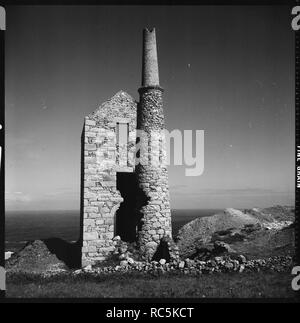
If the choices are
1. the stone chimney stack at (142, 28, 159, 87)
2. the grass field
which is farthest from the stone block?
the stone chimney stack at (142, 28, 159, 87)

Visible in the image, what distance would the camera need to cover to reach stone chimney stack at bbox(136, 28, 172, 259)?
609 inches

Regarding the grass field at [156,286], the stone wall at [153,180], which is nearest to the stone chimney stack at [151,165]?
the stone wall at [153,180]

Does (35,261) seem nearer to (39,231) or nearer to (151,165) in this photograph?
(151,165)

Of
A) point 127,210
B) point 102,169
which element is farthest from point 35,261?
point 102,169

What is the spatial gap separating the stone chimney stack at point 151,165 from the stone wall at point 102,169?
24.6 inches

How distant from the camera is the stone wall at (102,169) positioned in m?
14.9

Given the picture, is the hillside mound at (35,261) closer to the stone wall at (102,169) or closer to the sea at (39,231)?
the stone wall at (102,169)

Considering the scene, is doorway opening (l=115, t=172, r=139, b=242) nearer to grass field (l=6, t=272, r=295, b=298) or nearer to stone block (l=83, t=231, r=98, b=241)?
stone block (l=83, t=231, r=98, b=241)

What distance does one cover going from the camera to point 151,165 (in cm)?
1584

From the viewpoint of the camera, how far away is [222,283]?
10.7 metres

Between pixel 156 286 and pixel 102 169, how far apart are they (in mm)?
6465
